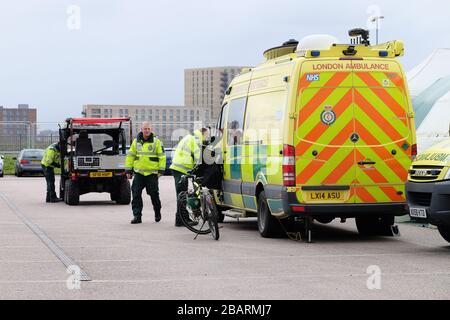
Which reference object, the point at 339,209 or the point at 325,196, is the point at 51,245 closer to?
the point at 325,196

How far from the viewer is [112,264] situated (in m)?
12.1

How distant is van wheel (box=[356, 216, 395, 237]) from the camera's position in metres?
15.9

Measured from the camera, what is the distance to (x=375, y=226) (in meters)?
16.1

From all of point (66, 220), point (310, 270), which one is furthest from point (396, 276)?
point (66, 220)

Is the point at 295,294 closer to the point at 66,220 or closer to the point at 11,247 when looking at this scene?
the point at 11,247

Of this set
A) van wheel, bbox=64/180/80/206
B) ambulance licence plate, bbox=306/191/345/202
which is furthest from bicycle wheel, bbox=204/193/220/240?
van wheel, bbox=64/180/80/206

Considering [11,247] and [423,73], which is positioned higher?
[423,73]

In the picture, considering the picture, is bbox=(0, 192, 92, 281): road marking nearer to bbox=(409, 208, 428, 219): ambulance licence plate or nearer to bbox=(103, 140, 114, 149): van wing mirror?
bbox=(409, 208, 428, 219): ambulance licence plate

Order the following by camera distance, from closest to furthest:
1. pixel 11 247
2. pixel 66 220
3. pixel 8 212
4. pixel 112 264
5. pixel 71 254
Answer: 1. pixel 112 264
2. pixel 71 254
3. pixel 11 247
4. pixel 66 220
5. pixel 8 212

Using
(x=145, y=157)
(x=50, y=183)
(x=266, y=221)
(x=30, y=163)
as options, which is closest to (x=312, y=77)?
(x=266, y=221)

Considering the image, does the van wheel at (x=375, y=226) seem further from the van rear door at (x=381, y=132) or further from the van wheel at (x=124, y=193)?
the van wheel at (x=124, y=193)

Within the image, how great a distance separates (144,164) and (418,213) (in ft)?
22.5

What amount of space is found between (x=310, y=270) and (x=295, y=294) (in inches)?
74.4

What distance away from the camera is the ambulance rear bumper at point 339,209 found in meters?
14.4
